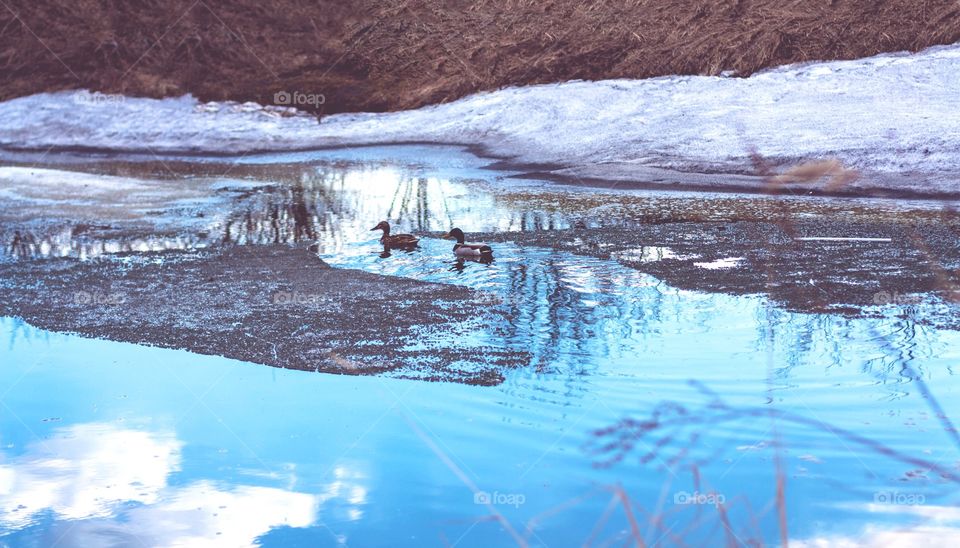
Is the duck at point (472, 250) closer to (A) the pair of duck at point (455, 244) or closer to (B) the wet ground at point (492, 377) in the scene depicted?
(A) the pair of duck at point (455, 244)

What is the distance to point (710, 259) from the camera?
1015 cm

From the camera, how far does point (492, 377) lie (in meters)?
6.66

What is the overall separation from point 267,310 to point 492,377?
250 centimetres

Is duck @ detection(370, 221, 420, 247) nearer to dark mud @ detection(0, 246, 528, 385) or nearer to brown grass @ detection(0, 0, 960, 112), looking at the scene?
dark mud @ detection(0, 246, 528, 385)

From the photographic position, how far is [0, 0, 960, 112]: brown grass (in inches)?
829

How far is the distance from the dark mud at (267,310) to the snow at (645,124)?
24.1 ft

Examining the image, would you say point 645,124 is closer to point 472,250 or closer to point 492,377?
point 472,250

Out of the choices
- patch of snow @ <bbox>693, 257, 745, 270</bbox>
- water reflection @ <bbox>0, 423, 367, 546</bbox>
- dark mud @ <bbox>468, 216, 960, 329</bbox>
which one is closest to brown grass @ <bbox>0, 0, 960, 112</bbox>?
dark mud @ <bbox>468, 216, 960, 329</bbox>

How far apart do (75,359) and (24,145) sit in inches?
700

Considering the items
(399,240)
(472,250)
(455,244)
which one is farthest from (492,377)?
(399,240)

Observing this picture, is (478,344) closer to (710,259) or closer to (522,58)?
(710,259)

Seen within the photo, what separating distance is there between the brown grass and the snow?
65cm

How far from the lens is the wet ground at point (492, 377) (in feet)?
14.9

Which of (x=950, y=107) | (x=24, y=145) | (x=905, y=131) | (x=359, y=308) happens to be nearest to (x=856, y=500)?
(x=359, y=308)
